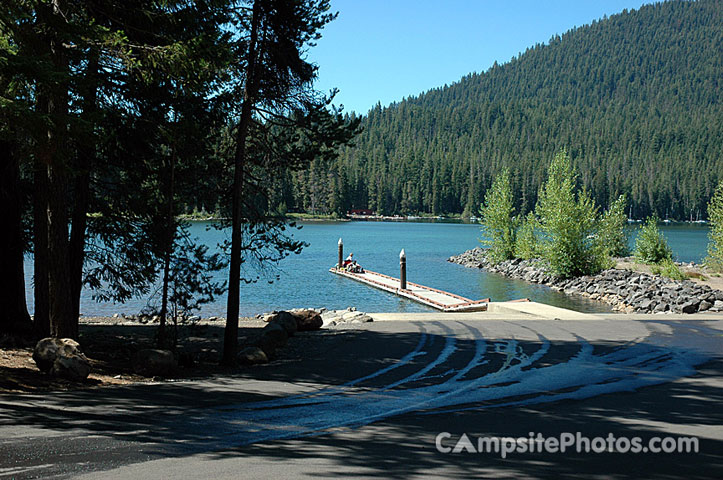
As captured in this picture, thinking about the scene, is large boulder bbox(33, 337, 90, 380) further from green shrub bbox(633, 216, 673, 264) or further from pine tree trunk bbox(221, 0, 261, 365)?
green shrub bbox(633, 216, 673, 264)

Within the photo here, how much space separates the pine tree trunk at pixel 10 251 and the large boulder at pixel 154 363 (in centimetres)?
302

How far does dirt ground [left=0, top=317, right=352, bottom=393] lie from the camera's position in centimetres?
822

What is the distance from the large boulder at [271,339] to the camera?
1188cm

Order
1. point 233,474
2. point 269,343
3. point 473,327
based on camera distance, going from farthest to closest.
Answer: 1. point 473,327
2. point 269,343
3. point 233,474

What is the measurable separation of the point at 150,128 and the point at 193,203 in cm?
173

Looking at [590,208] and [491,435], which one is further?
[590,208]

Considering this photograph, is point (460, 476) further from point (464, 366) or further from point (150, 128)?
point (150, 128)

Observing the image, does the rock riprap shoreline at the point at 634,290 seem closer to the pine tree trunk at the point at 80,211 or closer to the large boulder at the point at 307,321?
the large boulder at the point at 307,321

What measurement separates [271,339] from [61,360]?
466cm

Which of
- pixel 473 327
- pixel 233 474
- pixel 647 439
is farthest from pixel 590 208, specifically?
pixel 233 474

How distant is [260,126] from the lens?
11867 mm

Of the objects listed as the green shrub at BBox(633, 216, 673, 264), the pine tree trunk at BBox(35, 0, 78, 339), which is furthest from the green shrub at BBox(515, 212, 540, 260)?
the pine tree trunk at BBox(35, 0, 78, 339)

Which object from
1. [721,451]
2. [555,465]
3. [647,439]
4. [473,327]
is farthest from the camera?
[473,327]

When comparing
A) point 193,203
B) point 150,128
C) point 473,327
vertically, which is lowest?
point 473,327
